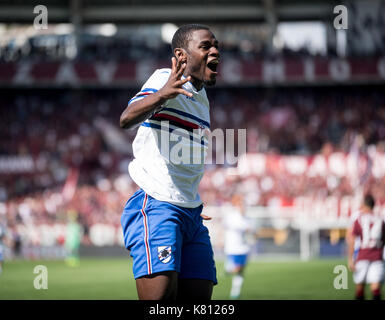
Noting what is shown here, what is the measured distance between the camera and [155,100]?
3.33m

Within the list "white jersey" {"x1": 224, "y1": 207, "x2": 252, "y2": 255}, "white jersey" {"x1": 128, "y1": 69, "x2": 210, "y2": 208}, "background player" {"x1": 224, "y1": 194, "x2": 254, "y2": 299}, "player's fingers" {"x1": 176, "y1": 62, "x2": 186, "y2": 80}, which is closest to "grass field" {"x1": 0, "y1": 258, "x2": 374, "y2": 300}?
"background player" {"x1": 224, "y1": 194, "x2": 254, "y2": 299}

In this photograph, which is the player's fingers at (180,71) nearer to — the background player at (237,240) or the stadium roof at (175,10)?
the background player at (237,240)

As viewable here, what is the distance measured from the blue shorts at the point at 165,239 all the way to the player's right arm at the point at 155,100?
0.61 meters

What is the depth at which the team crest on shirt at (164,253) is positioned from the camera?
356 centimetres

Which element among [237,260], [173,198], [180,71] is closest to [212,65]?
[180,71]

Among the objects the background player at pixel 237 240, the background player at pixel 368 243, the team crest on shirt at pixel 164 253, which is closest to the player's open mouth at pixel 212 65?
the team crest on shirt at pixel 164 253

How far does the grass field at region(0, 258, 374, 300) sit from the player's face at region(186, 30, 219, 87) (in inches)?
287

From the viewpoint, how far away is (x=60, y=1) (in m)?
33.2

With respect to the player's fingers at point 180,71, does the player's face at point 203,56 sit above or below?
above

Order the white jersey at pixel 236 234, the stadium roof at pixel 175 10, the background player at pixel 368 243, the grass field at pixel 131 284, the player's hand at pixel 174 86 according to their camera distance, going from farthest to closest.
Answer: the stadium roof at pixel 175 10, the white jersey at pixel 236 234, the grass field at pixel 131 284, the background player at pixel 368 243, the player's hand at pixel 174 86

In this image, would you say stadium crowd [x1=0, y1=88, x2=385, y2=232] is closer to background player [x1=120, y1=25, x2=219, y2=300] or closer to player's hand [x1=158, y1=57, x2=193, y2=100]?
background player [x1=120, y1=25, x2=219, y2=300]

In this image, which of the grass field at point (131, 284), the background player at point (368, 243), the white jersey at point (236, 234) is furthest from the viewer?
Answer: the white jersey at point (236, 234)

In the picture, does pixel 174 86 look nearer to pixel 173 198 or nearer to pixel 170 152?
pixel 170 152
